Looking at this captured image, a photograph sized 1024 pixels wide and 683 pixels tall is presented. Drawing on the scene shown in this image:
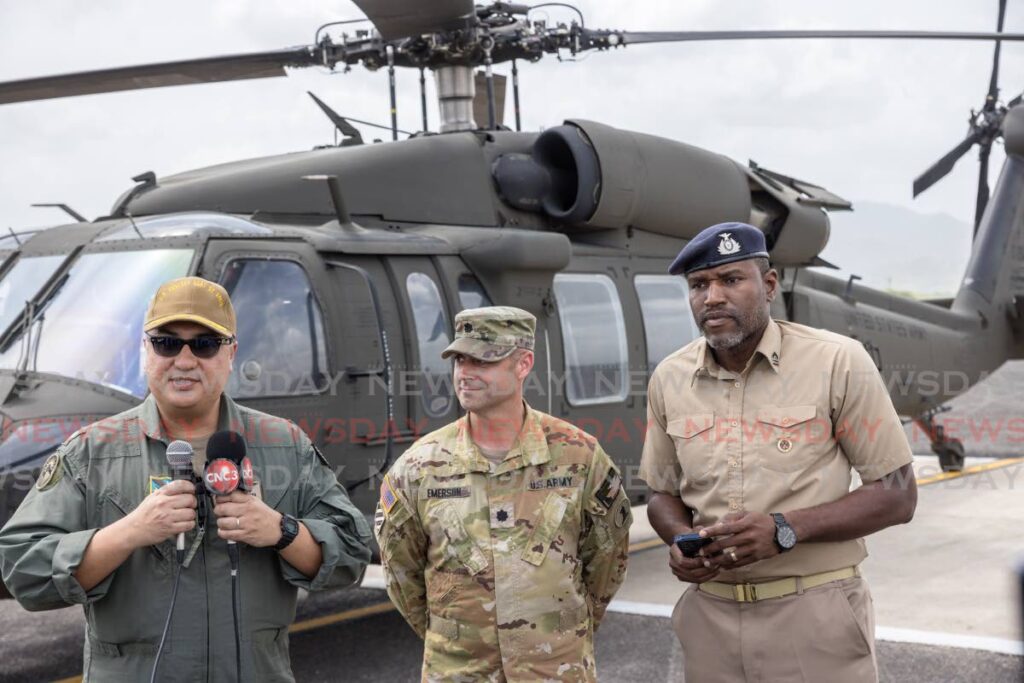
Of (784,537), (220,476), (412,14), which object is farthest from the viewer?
(412,14)

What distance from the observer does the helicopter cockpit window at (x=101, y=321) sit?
17.2 ft

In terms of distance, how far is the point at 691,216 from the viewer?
7.88 metres

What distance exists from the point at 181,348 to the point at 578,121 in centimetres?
506

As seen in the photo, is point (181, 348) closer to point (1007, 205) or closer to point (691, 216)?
point (691, 216)

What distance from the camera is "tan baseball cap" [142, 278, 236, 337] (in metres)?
2.63

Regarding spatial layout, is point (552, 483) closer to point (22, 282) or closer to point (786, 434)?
point (786, 434)

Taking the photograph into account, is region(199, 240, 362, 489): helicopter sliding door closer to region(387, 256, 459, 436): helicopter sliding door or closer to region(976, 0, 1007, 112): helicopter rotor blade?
region(387, 256, 459, 436): helicopter sliding door

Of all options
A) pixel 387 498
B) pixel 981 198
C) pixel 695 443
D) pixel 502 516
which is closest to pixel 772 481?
pixel 695 443

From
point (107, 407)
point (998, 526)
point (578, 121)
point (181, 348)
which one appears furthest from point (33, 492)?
point (998, 526)

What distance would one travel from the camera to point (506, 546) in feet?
9.50

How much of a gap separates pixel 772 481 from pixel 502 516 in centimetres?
70

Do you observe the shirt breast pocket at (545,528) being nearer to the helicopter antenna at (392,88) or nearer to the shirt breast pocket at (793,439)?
the shirt breast pocket at (793,439)

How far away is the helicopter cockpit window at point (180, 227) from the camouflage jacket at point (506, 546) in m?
2.97

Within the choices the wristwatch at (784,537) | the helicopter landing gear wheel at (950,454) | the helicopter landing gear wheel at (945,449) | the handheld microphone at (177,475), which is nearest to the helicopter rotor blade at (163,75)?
the handheld microphone at (177,475)
